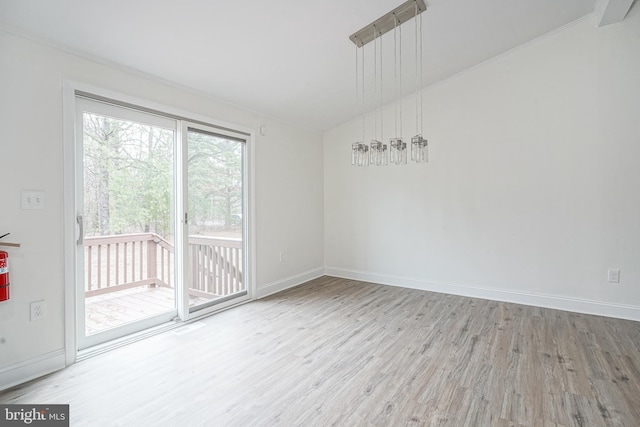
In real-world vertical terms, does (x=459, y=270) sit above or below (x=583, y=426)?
above

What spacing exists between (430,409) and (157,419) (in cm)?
155

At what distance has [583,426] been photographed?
165 cm

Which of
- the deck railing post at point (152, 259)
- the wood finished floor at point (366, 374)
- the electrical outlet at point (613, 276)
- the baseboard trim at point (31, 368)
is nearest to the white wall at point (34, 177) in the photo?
the baseboard trim at point (31, 368)

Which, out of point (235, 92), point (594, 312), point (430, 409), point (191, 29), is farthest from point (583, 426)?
point (235, 92)

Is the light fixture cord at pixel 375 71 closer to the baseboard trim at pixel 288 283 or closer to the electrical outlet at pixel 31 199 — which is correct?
the baseboard trim at pixel 288 283

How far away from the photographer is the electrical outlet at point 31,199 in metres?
2.08

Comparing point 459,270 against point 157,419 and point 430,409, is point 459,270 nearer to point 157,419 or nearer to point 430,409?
→ point 430,409

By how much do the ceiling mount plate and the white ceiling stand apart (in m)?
0.06

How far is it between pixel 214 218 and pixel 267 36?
76.0 inches

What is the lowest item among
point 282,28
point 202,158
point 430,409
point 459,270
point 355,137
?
point 430,409

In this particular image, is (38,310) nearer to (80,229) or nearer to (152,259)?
(80,229)

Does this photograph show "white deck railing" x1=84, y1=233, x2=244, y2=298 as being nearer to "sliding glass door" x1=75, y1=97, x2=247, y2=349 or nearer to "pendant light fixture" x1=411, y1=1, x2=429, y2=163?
"sliding glass door" x1=75, y1=97, x2=247, y2=349

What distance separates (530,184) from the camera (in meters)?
3.58

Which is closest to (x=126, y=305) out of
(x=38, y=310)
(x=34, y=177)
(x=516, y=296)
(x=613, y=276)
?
(x=38, y=310)
